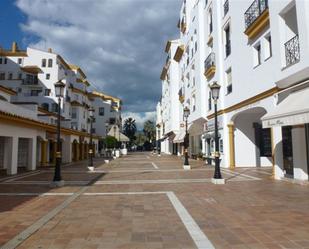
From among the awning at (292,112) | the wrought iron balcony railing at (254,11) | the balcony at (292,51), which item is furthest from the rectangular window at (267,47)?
the awning at (292,112)

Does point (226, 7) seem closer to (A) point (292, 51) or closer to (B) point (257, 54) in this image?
(B) point (257, 54)

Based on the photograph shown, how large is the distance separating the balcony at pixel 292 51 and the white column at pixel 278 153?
342 centimetres

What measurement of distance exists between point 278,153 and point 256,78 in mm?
4393

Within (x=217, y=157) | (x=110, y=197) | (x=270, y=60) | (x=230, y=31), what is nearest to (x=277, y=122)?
(x=217, y=157)

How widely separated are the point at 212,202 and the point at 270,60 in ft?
28.1

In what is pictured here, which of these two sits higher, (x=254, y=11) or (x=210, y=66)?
(x=254, y=11)

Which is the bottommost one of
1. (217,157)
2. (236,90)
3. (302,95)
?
(217,157)

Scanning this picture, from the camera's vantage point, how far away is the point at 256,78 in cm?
1664

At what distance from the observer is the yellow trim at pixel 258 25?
15305mm

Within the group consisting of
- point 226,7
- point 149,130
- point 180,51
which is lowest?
point 149,130

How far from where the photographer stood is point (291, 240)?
562 cm

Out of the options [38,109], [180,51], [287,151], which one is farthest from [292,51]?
[38,109]

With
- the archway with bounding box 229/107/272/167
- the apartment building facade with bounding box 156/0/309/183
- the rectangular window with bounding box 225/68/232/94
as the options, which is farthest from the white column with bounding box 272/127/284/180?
the rectangular window with bounding box 225/68/232/94

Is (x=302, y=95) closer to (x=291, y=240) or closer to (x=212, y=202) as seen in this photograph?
(x=212, y=202)
